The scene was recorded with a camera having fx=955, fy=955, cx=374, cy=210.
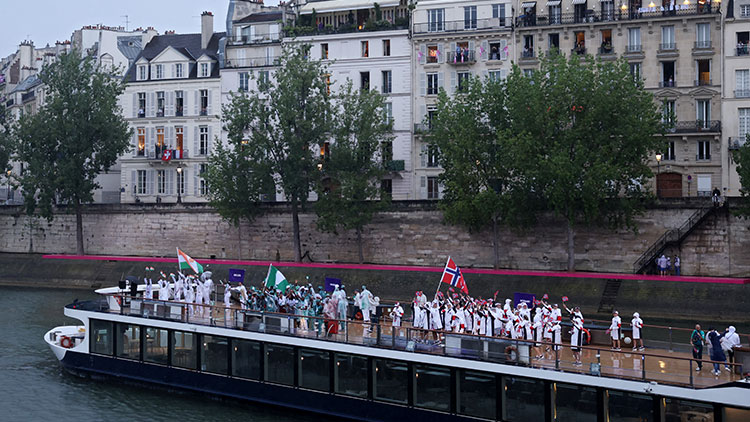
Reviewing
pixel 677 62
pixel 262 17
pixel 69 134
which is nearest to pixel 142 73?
pixel 262 17

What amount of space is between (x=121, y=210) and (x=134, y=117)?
786 cm

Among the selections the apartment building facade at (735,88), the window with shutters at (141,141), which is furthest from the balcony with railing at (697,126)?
the window with shutters at (141,141)

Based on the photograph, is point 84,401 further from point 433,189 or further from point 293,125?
point 433,189

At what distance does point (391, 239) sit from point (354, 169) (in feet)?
15.1

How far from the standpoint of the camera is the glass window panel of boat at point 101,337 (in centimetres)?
2855

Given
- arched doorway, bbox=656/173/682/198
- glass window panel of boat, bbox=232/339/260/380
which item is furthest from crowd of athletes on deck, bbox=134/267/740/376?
arched doorway, bbox=656/173/682/198

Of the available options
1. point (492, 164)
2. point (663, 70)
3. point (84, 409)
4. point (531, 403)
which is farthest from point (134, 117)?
point (531, 403)

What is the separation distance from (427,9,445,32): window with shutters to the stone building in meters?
6.39

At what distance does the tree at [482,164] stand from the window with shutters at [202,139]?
19552 millimetres

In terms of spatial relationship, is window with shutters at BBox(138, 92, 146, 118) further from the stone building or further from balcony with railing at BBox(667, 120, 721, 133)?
balcony with railing at BBox(667, 120, 721, 133)

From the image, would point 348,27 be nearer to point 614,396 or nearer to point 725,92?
point 725,92

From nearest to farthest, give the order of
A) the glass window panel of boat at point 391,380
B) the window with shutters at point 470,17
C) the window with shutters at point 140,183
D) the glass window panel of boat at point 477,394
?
1. the glass window panel of boat at point 477,394
2. the glass window panel of boat at point 391,380
3. the window with shutters at point 470,17
4. the window with shutters at point 140,183

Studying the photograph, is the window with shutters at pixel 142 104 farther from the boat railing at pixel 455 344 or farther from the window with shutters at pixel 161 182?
the boat railing at pixel 455 344

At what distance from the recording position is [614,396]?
19.5 metres
